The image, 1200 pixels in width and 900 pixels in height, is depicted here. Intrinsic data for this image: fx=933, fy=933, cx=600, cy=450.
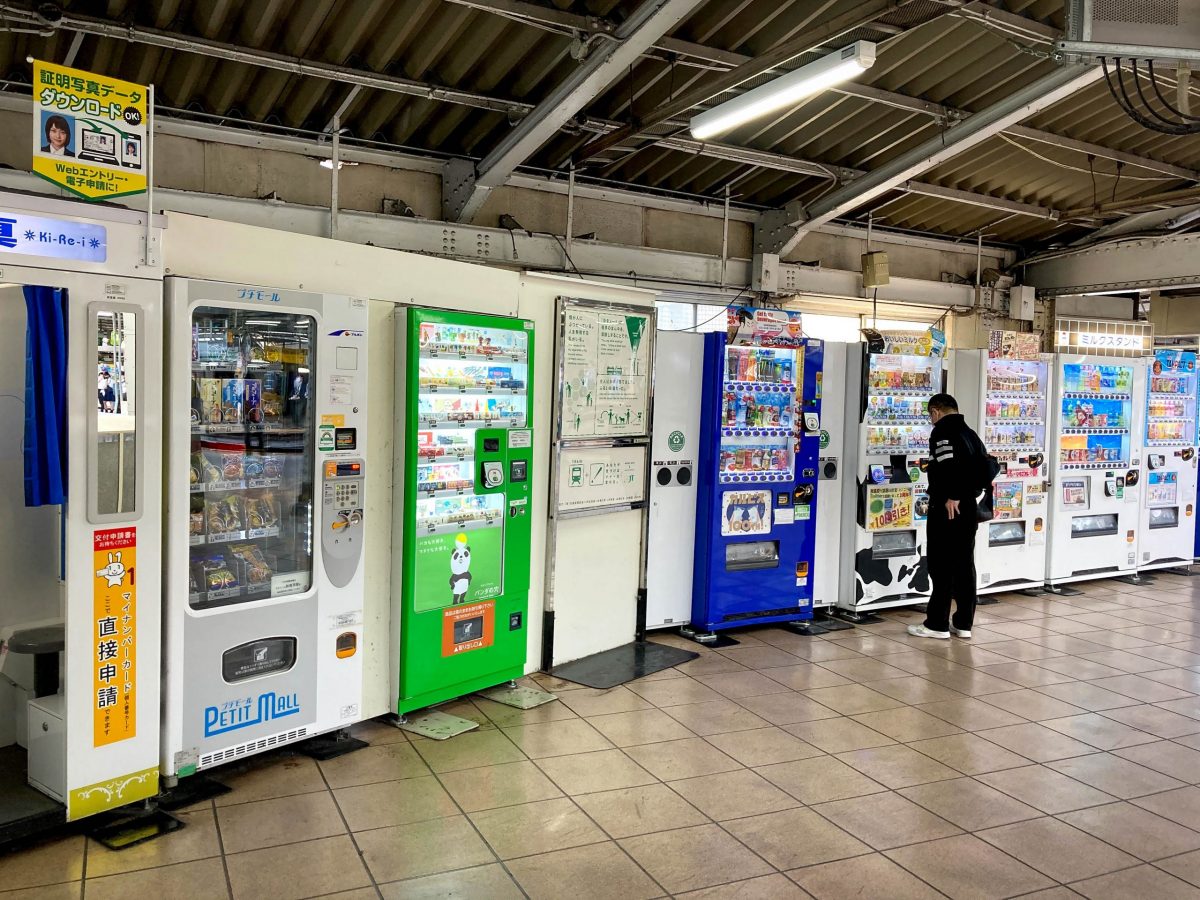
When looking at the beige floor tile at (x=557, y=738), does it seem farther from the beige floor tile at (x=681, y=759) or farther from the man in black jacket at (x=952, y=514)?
the man in black jacket at (x=952, y=514)

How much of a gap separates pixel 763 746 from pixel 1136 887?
167 cm

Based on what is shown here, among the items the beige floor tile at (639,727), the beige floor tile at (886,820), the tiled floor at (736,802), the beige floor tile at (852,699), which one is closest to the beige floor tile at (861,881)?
the tiled floor at (736,802)

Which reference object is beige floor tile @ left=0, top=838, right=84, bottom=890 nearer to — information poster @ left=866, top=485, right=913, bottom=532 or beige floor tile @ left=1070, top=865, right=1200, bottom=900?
beige floor tile @ left=1070, top=865, right=1200, bottom=900

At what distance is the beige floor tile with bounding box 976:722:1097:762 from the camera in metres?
4.60

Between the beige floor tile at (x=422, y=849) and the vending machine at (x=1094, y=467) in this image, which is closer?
the beige floor tile at (x=422, y=849)

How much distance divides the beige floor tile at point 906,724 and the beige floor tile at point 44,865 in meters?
3.63

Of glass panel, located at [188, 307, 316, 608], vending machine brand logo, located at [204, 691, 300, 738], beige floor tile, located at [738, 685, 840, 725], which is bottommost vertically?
beige floor tile, located at [738, 685, 840, 725]

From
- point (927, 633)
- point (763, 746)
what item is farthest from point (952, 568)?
point (763, 746)

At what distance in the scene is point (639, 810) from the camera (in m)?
3.85

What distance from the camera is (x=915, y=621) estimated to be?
23.9 ft

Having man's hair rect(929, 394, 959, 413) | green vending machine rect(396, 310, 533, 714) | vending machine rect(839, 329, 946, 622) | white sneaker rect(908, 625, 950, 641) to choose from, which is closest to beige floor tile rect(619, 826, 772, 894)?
green vending machine rect(396, 310, 533, 714)

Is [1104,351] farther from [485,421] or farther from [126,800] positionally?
[126,800]

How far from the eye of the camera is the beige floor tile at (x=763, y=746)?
444 cm

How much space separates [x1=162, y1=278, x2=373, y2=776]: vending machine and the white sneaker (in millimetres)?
4188
